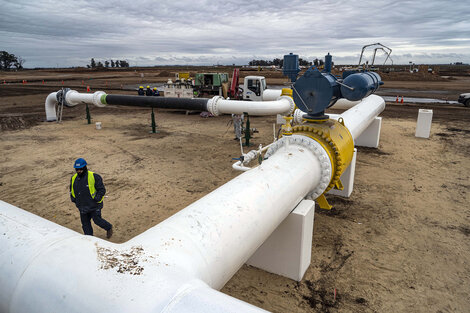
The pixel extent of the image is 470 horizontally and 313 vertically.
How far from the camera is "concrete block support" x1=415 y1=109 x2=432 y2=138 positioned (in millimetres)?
12010

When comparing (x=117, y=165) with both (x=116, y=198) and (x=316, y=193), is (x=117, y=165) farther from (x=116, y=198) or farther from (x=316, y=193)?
(x=316, y=193)

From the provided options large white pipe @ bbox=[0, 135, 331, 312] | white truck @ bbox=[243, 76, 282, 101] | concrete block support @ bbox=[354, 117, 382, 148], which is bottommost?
concrete block support @ bbox=[354, 117, 382, 148]

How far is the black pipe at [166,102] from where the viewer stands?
1102 centimetres

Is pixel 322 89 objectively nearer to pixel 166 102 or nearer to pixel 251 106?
pixel 251 106

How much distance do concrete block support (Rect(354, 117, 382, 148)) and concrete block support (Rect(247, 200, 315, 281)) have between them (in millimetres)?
7615

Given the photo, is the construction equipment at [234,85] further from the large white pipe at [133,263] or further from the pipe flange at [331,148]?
the large white pipe at [133,263]

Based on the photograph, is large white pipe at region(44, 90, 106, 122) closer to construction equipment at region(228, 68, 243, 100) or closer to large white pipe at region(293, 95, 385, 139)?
construction equipment at region(228, 68, 243, 100)

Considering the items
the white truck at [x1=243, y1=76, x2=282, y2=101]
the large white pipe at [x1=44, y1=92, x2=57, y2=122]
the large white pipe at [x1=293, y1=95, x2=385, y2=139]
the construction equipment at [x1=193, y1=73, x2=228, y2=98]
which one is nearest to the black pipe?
the large white pipe at [x1=44, y1=92, x2=57, y2=122]

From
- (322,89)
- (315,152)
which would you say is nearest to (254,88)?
(322,89)

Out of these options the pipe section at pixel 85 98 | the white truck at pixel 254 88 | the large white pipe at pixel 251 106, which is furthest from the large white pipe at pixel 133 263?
the white truck at pixel 254 88

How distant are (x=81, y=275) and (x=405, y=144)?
12201 millimetres

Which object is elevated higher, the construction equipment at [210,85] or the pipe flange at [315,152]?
the construction equipment at [210,85]

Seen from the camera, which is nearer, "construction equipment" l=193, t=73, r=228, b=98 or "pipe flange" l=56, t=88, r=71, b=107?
"pipe flange" l=56, t=88, r=71, b=107

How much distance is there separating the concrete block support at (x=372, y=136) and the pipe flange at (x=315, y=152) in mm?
7304
